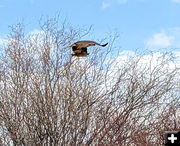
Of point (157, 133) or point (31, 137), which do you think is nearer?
point (31, 137)

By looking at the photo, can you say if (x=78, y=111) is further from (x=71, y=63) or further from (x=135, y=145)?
(x=135, y=145)

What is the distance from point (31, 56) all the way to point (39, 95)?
68 cm

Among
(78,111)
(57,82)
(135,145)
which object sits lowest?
(135,145)

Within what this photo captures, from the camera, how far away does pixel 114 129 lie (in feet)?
19.7

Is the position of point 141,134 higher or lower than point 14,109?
lower

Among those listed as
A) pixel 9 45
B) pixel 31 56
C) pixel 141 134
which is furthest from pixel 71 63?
pixel 141 134

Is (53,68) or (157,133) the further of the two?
(157,133)

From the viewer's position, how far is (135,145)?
6.29 metres

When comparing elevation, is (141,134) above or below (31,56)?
below

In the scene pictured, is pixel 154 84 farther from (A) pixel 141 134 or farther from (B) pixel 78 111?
(B) pixel 78 111

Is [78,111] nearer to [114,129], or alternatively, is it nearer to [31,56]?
[114,129]

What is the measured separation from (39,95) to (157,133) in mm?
1919

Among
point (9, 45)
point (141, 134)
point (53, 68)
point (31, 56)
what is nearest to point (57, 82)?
point (53, 68)

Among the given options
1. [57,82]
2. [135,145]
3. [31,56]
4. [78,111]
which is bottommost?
[135,145]
